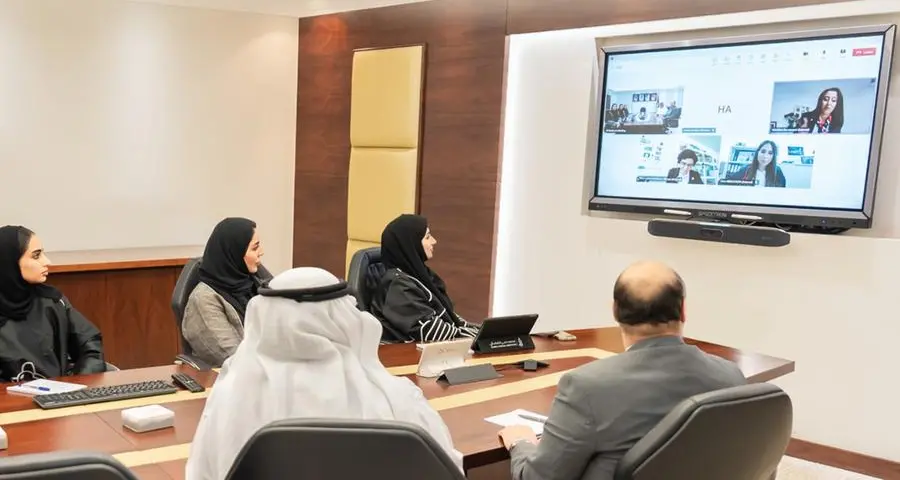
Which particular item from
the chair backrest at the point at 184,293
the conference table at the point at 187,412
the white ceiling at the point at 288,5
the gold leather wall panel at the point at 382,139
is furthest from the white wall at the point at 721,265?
the chair backrest at the point at 184,293

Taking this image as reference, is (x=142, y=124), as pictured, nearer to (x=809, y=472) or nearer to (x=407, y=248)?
(x=407, y=248)

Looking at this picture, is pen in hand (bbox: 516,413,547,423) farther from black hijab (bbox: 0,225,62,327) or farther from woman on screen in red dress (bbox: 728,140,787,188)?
woman on screen in red dress (bbox: 728,140,787,188)

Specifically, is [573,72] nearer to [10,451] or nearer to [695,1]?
[695,1]

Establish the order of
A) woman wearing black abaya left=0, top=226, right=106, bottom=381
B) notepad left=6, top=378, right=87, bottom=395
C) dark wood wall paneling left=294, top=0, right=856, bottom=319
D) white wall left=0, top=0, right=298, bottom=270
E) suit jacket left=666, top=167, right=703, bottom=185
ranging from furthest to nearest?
1. white wall left=0, top=0, right=298, bottom=270
2. dark wood wall paneling left=294, top=0, right=856, bottom=319
3. suit jacket left=666, top=167, right=703, bottom=185
4. woman wearing black abaya left=0, top=226, right=106, bottom=381
5. notepad left=6, top=378, right=87, bottom=395

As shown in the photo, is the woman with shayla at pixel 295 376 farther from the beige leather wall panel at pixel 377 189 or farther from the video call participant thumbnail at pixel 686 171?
the beige leather wall panel at pixel 377 189

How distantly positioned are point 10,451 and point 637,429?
4.62 ft

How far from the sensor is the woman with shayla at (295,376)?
1.58m

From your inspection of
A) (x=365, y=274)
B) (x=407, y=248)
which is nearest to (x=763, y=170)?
(x=407, y=248)

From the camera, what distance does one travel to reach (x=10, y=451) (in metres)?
1.84

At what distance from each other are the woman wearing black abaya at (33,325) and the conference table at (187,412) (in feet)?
1.47

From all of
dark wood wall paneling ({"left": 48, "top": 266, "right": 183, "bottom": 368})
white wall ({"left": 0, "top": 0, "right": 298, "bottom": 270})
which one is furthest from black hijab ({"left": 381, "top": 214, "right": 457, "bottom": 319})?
white wall ({"left": 0, "top": 0, "right": 298, "bottom": 270})

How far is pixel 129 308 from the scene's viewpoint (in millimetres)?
5332

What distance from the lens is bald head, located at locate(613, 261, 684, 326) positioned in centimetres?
182

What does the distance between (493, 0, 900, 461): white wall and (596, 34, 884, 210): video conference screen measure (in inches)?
5.7
